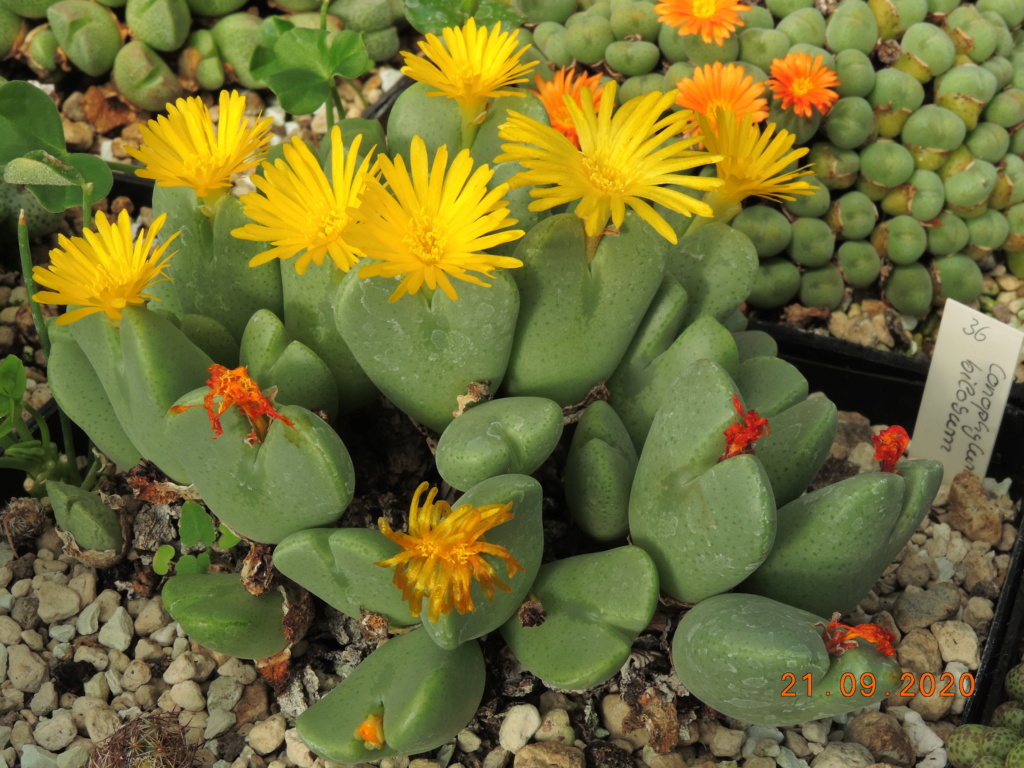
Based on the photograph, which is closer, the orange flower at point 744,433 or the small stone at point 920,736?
the orange flower at point 744,433

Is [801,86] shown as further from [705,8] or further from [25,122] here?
[25,122]

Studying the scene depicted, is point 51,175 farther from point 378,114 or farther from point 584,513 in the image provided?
point 378,114

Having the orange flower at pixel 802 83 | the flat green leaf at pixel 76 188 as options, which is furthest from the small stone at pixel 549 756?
the orange flower at pixel 802 83

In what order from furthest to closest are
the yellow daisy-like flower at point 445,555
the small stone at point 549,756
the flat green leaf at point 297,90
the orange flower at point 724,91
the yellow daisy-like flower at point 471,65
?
the orange flower at point 724,91 < the flat green leaf at point 297,90 < the yellow daisy-like flower at point 471,65 < the small stone at point 549,756 < the yellow daisy-like flower at point 445,555

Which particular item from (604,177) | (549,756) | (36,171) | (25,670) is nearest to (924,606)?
(549,756)

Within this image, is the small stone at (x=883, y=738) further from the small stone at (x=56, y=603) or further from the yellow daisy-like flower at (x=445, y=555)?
the small stone at (x=56, y=603)
